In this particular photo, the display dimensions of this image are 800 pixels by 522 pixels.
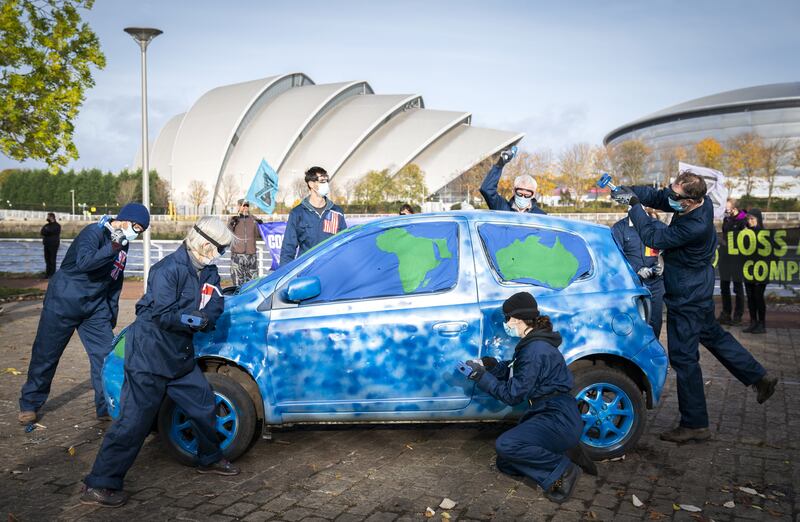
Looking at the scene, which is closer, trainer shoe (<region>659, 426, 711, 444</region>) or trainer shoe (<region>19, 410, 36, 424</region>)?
trainer shoe (<region>659, 426, 711, 444</region>)

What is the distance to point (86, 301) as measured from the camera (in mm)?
5949

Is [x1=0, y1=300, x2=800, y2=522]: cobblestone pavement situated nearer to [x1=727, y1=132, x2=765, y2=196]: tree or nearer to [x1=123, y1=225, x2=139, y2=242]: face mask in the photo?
[x1=123, y1=225, x2=139, y2=242]: face mask

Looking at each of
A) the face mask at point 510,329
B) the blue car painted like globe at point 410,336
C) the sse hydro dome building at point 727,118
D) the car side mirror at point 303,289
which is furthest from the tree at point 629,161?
the car side mirror at point 303,289

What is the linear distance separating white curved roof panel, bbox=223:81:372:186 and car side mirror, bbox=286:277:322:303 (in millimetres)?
81672

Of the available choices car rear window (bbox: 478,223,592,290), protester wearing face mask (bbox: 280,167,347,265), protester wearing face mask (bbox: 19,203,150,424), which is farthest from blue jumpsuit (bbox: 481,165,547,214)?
protester wearing face mask (bbox: 19,203,150,424)

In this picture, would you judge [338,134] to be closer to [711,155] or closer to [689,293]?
[711,155]

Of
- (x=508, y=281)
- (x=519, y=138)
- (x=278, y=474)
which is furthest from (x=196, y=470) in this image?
(x=519, y=138)

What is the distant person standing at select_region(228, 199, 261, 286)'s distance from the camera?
14.8 meters

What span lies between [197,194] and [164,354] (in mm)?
87695

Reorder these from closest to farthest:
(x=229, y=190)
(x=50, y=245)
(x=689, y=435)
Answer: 1. (x=689, y=435)
2. (x=50, y=245)
3. (x=229, y=190)

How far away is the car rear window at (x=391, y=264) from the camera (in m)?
5.06

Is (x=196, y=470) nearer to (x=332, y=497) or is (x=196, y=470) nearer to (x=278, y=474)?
(x=278, y=474)

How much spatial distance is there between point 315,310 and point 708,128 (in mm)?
120680


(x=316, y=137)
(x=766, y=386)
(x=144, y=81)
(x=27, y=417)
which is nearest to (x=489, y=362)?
(x=766, y=386)
